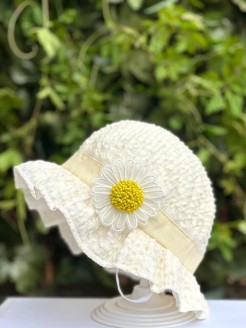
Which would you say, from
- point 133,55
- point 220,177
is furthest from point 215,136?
point 133,55

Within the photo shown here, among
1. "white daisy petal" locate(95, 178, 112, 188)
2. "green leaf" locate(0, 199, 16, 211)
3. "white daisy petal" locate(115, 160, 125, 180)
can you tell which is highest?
"white daisy petal" locate(115, 160, 125, 180)

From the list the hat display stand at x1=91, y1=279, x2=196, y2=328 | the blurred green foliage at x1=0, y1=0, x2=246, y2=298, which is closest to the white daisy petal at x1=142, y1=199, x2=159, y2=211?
the hat display stand at x1=91, y1=279, x2=196, y2=328

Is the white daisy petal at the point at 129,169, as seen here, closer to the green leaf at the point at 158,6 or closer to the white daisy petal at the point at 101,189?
the white daisy petal at the point at 101,189

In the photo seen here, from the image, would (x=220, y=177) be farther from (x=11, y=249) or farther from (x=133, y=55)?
(x=11, y=249)

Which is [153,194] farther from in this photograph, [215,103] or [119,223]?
[215,103]

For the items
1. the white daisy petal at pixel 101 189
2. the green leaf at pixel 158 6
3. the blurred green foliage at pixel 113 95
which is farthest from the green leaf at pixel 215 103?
the white daisy petal at pixel 101 189

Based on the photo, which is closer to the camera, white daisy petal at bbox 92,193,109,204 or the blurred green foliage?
white daisy petal at bbox 92,193,109,204

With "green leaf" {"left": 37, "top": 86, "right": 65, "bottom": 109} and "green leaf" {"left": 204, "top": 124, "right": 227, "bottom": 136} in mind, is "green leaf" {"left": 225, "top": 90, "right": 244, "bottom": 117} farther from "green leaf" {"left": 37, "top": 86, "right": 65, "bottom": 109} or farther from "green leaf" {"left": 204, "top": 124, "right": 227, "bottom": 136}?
"green leaf" {"left": 37, "top": 86, "right": 65, "bottom": 109}

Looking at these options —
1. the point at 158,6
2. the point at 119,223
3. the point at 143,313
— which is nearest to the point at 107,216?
the point at 119,223
